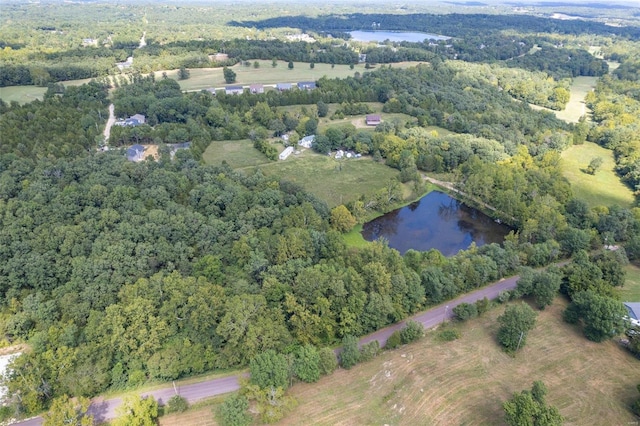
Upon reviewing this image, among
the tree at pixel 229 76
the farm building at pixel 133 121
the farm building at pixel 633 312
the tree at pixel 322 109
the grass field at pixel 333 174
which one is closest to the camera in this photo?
the farm building at pixel 633 312

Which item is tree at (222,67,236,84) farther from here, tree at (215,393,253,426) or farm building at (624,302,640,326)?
farm building at (624,302,640,326)

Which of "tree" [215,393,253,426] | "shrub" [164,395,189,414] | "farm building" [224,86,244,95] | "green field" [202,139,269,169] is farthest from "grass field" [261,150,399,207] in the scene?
"shrub" [164,395,189,414]

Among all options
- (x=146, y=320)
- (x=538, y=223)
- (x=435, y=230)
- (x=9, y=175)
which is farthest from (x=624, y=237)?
(x=9, y=175)

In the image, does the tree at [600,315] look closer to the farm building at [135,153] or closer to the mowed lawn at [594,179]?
the mowed lawn at [594,179]

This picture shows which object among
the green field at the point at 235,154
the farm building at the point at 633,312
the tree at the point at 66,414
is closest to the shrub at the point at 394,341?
the farm building at the point at 633,312

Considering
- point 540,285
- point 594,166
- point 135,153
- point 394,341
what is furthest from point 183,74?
point 540,285

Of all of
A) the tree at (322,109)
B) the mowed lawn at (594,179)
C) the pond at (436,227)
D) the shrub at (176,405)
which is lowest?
the pond at (436,227)
